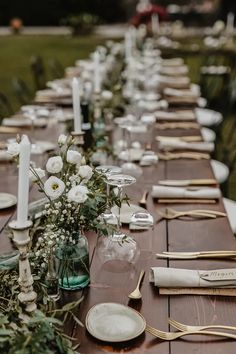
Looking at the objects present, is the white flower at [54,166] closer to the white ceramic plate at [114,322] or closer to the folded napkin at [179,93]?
the white ceramic plate at [114,322]

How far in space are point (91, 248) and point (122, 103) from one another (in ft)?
5.63

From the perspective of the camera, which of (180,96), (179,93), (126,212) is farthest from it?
(179,93)

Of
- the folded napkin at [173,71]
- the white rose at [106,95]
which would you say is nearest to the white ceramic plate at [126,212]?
the white rose at [106,95]

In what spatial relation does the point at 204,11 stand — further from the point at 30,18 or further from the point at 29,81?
the point at 29,81

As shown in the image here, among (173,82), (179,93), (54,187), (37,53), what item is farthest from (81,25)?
(54,187)

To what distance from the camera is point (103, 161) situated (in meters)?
2.56

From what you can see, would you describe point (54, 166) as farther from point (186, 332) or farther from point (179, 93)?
point (179, 93)

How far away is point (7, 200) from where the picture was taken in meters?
2.27

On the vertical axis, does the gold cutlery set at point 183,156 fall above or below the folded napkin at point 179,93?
below

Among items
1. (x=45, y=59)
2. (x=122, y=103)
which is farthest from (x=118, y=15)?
(x=122, y=103)

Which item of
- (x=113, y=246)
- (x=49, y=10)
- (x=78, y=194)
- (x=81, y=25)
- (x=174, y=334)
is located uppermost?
(x=49, y=10)

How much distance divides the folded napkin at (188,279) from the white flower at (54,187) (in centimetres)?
39

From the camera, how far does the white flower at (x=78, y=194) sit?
1411 millimetres

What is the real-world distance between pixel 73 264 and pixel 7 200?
2.63 feet
